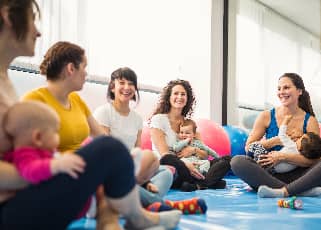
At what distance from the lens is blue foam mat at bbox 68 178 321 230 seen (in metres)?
1.61

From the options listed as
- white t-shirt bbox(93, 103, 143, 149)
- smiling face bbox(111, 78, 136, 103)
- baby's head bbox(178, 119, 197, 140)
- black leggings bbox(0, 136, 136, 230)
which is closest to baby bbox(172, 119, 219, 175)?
baby's head bbox(178, 119, 197, 140)

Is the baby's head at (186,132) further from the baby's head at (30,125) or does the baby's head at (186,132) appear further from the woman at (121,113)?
the baby's head at (30,125)

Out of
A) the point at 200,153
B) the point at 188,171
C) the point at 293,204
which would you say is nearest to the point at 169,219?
the point at 293,204

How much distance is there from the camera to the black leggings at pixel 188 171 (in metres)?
2.69

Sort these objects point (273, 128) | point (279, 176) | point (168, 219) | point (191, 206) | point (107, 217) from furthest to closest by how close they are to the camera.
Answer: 1. point (273, 128)
2. point (279, 176)
3. point (191, 206)
4. point (168, 219)
5. point (107, 217)

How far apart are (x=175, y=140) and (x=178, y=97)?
301mm

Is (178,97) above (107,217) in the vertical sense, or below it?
above

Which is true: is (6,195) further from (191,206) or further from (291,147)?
(291,147)

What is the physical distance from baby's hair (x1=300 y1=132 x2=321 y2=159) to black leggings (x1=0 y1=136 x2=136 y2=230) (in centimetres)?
174

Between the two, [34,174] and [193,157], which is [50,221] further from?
[193,157]

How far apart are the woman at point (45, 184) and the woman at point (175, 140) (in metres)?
1.48

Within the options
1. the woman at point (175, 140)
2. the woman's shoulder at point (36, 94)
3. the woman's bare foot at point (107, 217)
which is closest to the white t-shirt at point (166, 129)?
the woman at point (175, 140)

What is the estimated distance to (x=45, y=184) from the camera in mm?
1031

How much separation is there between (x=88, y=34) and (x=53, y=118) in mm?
2592
